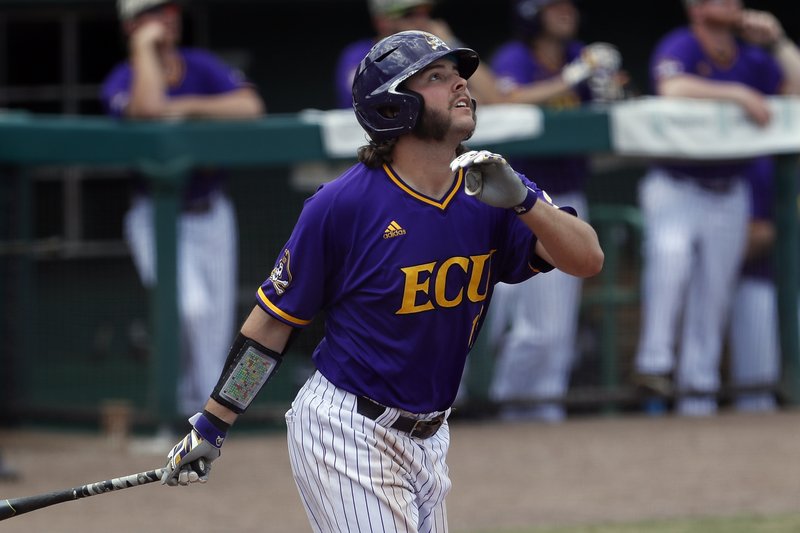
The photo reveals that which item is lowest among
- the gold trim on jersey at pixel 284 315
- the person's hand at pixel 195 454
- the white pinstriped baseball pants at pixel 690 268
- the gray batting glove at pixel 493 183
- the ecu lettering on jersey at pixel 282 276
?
the white pinstriped baseball pants at pixel 690 268

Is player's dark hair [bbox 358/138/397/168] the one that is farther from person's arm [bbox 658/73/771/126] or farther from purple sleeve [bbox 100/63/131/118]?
person's arm [bbox 658/73/771/126]

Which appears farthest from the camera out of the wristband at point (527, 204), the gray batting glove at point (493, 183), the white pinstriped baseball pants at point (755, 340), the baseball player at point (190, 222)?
the white pinstriped baseball pants at point (755, 340)

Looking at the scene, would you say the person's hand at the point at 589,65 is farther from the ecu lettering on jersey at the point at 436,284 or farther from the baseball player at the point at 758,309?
the ecu lettering on jersey at the point at 436,284

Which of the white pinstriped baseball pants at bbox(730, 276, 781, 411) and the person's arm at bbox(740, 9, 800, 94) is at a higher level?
the person's arm at bbox(740, 9, 800, 94)

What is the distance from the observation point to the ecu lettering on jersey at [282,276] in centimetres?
369

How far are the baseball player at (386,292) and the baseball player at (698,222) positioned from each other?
4.27 meters

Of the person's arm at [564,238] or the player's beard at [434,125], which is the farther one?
the player's beard at [434,125]

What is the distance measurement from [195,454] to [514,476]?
337cm

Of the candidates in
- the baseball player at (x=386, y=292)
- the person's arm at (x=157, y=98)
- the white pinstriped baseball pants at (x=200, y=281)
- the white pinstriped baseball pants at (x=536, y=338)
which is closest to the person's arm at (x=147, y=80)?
A: the person's arm at (x=157, y=98)

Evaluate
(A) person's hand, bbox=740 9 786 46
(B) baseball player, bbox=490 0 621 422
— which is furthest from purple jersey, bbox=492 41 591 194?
(A) person's hand, bbox=740 9 786 46

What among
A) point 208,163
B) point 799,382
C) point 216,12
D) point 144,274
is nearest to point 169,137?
point 208,163

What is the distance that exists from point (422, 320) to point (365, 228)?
27 cm

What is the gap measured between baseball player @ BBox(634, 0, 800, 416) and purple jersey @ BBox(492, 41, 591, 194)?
465 mm

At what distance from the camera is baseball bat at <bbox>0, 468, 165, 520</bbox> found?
3.79 metres
